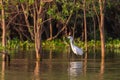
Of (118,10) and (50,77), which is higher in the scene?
(118,10)

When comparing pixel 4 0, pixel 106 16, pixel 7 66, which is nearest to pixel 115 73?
pixel 7 66

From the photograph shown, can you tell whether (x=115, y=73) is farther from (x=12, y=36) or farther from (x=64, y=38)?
(x=12, y=36)

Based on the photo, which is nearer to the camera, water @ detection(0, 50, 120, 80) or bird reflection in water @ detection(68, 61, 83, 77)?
water @ detection(0, 50, 120, 80)

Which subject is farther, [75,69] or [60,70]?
[75,69]

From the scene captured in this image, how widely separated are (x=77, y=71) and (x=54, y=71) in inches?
36.4

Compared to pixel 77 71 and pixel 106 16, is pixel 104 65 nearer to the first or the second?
pixel 77 71

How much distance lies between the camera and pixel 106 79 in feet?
60.8

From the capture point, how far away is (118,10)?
44406mm

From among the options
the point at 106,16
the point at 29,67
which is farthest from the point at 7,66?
the point at 106,16

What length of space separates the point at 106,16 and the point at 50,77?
25.7 m

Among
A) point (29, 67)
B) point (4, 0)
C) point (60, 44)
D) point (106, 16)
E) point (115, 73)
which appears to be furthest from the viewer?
point (106, 16)

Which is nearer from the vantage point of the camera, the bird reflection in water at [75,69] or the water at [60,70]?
the water at [60,70]

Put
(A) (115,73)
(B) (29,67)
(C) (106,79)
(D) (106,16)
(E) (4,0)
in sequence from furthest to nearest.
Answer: (D) (106,16) → (E) (4,0) → (B) (29,67) → (A) (115,73) → (C) (106,79)

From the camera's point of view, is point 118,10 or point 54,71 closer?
point 54,71
